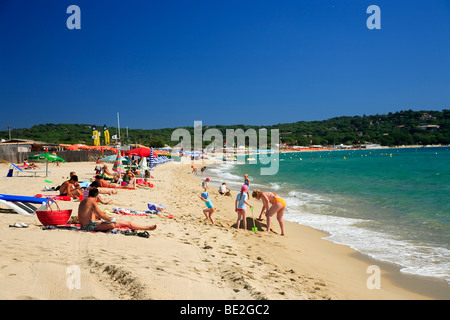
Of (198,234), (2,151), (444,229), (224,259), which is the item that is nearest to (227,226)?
(198,234)

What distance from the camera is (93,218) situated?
586 centimetres

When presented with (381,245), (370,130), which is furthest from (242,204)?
(370,130)

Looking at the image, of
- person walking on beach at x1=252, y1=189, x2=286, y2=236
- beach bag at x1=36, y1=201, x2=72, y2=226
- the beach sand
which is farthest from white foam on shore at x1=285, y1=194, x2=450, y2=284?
beach bag at x1=36, y1=201, x2=72, y2=226

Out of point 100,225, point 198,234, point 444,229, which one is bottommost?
point 444,229

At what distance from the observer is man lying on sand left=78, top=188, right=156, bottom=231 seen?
5.62m

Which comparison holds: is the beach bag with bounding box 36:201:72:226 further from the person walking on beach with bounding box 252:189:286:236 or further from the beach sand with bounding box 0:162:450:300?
the person walking on beach with bounding box 252:189:286:236

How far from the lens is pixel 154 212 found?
8289 millimetres

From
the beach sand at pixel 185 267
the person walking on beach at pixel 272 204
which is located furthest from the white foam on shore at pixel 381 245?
the person walking on beach at pixel 272 204

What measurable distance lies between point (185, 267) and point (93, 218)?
258 cm
